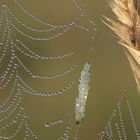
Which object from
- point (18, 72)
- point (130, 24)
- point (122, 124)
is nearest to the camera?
point (130, 24)

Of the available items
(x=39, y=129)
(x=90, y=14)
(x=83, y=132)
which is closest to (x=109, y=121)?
(x=83, y=132)

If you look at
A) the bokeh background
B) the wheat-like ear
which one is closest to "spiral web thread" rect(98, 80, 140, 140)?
the bokeh background

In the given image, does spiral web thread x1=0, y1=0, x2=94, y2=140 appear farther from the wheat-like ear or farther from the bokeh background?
the wheat-like ear

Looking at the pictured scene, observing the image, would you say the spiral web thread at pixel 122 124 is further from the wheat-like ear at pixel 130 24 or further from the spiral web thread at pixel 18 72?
the wheat-like ear at pixel 130 24

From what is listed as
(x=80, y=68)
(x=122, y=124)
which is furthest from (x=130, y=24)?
(x=80, y=68)

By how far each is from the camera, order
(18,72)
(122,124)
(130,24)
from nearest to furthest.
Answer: (130,24) < (122,124) < (18,72)

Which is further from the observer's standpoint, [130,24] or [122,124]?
[122,124]

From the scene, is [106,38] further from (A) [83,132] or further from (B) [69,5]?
(A) [83,132]

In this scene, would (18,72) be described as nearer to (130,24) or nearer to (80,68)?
(80,68)
